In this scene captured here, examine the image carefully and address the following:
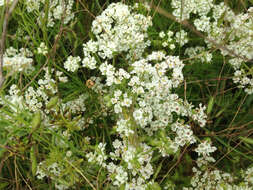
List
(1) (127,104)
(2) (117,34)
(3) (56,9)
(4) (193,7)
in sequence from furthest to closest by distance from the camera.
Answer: (3) (56,9)
(4) (193,7)
(2) (117,34)
(1) (127,104)

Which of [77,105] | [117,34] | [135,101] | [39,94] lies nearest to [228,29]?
[117,34]

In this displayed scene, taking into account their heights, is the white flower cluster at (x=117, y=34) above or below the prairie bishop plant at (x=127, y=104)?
above

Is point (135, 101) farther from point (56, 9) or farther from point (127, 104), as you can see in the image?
point (56, 9)

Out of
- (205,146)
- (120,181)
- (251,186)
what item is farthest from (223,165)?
(120,181)

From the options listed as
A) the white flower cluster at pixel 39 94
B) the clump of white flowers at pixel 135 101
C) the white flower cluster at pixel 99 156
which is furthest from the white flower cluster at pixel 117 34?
the white flower cluster at pixel 99 156

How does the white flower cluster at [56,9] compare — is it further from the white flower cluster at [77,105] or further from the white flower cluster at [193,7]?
the white flower cluster at [193,7]

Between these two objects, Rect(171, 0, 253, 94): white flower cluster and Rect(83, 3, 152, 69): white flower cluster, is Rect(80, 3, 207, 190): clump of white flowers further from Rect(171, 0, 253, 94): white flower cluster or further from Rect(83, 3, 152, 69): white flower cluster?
Rect(171, 0, 253, 94): white flower cluster

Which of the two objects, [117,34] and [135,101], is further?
[117,34]

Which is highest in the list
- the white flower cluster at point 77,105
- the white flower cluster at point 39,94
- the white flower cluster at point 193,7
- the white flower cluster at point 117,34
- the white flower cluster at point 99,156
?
the white flower cluster at point 193,7

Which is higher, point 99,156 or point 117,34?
point 117,34
